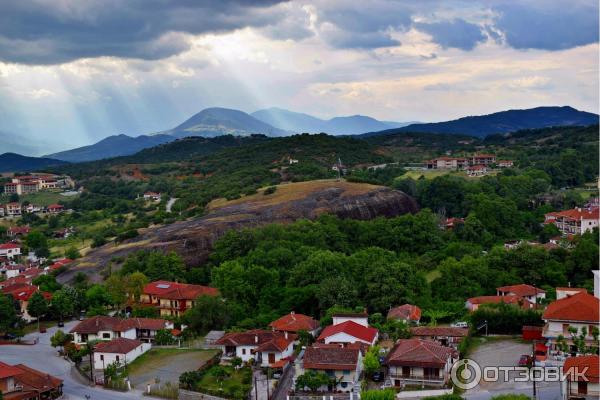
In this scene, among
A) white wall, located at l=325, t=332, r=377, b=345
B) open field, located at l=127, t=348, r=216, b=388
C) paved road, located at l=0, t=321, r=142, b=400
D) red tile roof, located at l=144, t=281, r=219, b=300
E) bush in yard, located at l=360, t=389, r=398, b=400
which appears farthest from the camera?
red tile roof, located at l=144, t=281, r=219, b=300

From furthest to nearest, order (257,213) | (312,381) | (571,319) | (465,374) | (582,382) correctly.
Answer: (257,213)
(571,319)
(465,374)
(312,381)
(582,382)

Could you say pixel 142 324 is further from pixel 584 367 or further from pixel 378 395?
pixel 584 367

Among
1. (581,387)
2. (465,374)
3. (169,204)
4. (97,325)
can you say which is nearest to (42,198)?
(169,204)

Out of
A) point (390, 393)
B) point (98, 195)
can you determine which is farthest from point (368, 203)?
point (98, 195)

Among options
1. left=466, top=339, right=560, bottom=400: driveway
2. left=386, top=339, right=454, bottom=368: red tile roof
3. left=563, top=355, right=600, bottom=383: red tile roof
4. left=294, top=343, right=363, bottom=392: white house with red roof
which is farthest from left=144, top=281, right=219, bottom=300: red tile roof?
left=563, top=355, right=600, bottom=383: red tile roof

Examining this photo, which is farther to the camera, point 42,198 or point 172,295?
point 42,198

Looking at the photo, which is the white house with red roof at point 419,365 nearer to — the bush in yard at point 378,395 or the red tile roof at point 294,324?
the bush in yard at point 378,395

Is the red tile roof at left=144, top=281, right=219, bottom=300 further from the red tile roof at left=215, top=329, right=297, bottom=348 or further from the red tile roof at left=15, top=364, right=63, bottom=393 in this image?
the red tile roof at left=15, top=364, right=63, bottom=393
